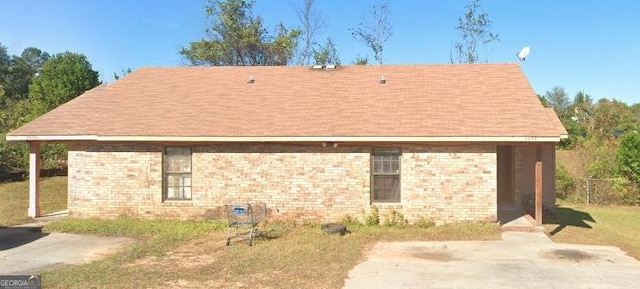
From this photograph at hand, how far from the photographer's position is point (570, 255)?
Result: 9.73 metres

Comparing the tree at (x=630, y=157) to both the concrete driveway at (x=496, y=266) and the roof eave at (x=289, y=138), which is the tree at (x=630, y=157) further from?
the concrete driveway at (x=496, y=266)

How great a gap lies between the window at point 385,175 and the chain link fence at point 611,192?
1110cm

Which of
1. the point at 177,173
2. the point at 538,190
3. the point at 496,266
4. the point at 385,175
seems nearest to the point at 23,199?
the point at 177,173

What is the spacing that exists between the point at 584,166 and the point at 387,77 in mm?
10644

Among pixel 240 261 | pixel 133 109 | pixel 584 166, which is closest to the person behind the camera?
pixel 240 261

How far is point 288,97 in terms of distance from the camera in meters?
15.3

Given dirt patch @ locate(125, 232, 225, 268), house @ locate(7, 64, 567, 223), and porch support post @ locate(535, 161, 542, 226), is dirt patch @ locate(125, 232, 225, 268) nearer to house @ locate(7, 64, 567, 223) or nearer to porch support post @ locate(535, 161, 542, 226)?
house @ locate(7, 64, 567, 223)

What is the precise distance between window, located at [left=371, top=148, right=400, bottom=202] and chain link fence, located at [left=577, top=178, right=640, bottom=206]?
11.1 metres

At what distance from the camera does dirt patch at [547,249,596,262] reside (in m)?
9.47

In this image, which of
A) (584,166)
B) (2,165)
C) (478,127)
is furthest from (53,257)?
(584,166)

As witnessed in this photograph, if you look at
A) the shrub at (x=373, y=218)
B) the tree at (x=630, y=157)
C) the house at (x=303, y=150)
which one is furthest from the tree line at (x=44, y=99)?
the tree at (x=630, y=157)

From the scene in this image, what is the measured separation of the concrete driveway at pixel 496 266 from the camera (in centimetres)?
781

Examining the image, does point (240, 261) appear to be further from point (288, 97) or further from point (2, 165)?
point (2, 165)

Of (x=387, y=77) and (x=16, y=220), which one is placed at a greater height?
(x=387, y=77)
